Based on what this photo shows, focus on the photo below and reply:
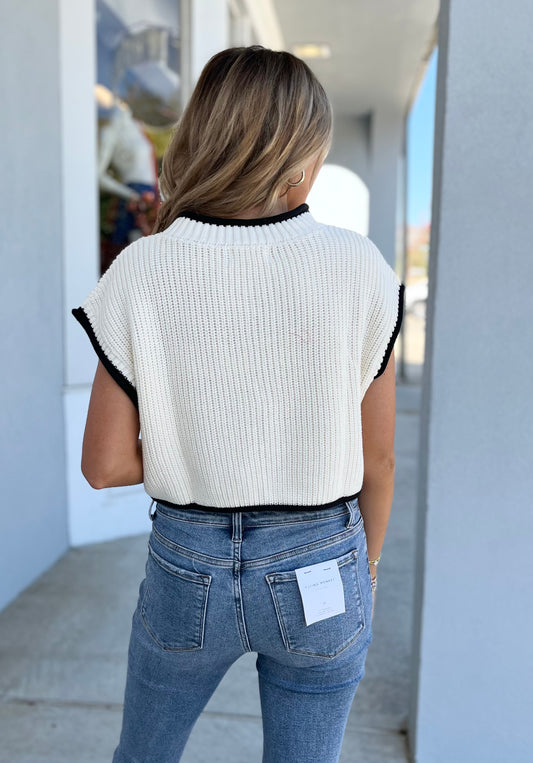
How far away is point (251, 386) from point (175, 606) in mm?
308

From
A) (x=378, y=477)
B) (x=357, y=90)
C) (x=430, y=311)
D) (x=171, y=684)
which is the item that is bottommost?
(x=171, y=684)

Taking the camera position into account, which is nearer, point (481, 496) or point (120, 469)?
point (120, 469)

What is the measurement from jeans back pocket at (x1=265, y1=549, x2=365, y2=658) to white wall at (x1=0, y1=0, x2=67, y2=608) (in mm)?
1873

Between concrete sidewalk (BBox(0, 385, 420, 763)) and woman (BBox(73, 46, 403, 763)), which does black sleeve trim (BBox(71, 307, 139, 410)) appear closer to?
woman (BBox(73, 46, 403, 763))

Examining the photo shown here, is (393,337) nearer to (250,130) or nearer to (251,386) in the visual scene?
(251,386)

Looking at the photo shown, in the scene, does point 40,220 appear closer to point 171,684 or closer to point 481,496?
point 481,496

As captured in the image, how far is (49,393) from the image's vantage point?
2.91 metres

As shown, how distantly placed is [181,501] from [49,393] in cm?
215

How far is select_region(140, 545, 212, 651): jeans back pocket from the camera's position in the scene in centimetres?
89

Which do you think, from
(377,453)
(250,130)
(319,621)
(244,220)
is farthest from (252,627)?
(250,130)

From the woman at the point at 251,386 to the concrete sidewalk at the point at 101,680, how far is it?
106 centimetres

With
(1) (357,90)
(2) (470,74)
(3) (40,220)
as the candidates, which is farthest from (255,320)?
(1) (357,90)

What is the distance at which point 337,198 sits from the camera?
8.07 metres

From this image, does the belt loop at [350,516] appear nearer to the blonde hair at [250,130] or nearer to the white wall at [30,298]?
the blonde hair at [250,130]
